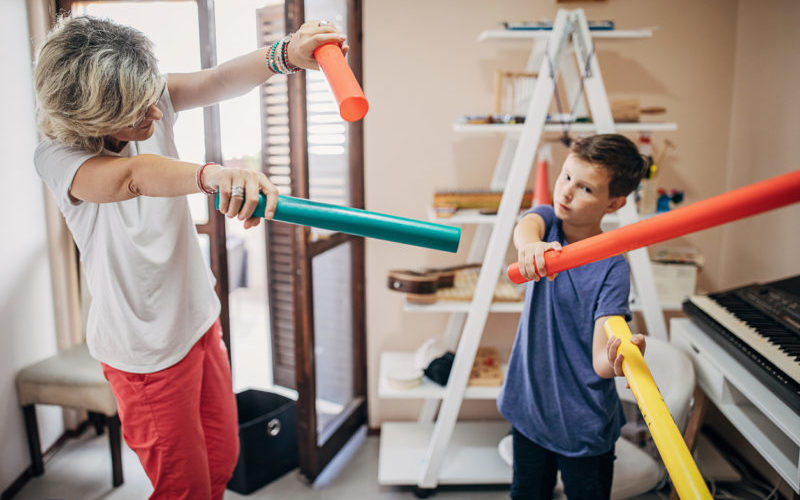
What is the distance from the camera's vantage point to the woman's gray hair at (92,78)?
0.87 m

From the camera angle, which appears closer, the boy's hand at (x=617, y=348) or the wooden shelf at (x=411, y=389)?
the boy's hand at (x=617, y=348)

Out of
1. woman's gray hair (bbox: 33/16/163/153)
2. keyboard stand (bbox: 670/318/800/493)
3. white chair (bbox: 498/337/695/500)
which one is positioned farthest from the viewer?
white chair (bbox: 498/337/695/500)

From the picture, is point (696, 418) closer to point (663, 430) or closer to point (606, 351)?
point (606, 351)

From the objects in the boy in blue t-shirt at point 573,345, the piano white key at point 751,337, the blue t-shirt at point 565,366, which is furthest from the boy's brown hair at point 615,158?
the piano white key at point 751,337

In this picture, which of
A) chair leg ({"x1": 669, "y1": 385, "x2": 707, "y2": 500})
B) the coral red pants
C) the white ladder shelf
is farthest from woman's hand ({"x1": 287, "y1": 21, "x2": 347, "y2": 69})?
chair leg ({"x1": 669, "y1": 385, "x2": 707, "y2": 500})

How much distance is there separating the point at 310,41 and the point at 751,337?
1461mm

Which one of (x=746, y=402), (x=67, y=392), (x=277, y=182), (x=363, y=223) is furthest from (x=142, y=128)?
(x=746, y=402)

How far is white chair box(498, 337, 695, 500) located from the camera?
1.62 meters

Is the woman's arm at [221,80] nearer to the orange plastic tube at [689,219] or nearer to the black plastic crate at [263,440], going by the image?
the orange plastic tube at [689,219]

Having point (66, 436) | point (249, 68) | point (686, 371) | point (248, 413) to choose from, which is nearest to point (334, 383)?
point (248, 413)

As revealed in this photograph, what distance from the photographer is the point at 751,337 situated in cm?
157

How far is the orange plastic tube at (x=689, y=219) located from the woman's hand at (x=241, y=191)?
0.45 meters

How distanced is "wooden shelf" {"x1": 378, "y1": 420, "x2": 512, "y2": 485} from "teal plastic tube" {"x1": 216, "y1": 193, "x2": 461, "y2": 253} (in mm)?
1651

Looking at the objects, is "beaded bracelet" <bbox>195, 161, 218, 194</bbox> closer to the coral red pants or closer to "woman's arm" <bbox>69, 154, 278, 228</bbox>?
"woman's arm" <bbox>69, 154, 278, 228</bbox>
